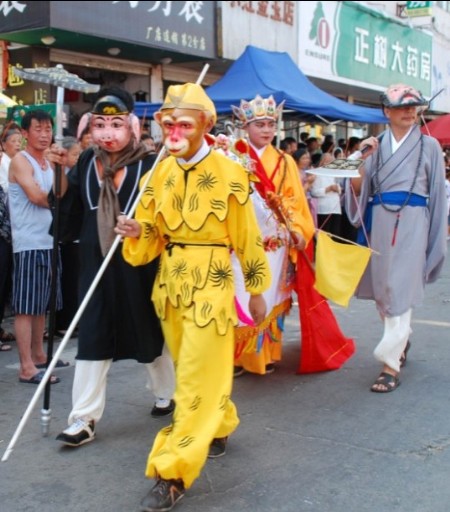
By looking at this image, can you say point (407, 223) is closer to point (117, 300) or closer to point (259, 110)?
point (259, 110)

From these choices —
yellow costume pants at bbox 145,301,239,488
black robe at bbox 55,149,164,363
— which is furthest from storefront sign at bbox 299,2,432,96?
yellow costume pants at bbox 145,301,239,488

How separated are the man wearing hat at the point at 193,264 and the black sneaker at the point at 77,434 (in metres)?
0.71

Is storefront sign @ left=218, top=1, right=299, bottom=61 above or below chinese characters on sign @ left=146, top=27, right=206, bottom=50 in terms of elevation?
above

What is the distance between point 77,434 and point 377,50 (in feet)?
45.7

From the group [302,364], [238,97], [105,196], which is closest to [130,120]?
[105,196]

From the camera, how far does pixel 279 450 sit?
3.53m

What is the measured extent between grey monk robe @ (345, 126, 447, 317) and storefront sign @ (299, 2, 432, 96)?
9323 millimetres

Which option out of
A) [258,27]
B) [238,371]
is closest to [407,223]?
[238,371]

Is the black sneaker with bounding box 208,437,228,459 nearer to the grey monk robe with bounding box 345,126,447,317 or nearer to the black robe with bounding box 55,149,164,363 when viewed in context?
the black robe with bounding box 55,149,164,363

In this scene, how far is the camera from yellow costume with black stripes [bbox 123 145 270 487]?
9.53ft

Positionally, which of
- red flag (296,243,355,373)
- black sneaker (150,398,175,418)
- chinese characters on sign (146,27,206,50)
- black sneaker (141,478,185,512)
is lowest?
black sneaker (150,398,175,418)

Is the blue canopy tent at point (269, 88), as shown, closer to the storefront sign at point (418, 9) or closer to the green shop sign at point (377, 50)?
the green shop sign at point (377, 50)

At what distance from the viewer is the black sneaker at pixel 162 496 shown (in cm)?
282

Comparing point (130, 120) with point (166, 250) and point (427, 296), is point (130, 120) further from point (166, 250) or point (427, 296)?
point (427, 296)
